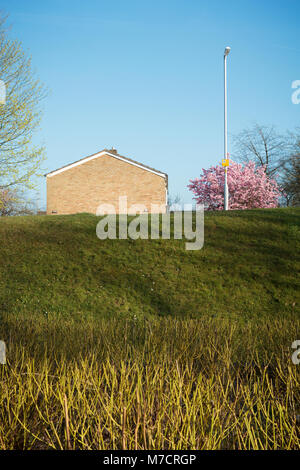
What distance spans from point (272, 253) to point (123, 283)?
4.85 m

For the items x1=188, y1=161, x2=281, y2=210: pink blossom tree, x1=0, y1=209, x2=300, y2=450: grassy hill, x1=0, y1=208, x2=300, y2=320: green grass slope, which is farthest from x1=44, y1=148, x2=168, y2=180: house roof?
x1=0, y1=208, x2=300, y2=320: green grass slope

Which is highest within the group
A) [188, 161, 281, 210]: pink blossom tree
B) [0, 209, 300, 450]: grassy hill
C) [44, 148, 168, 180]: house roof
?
[44, 148, 168, 180]: house roof

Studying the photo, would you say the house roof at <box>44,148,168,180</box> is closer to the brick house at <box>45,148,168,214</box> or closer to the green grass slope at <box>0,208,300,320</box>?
the brick house at <box>45,148,168,214</box>

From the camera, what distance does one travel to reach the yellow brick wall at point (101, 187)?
91.6ft

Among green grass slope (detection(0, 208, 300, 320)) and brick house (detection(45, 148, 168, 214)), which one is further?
brick house (detection(45, 148, 168, 214))

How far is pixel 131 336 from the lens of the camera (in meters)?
4.55

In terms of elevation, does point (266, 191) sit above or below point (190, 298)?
above

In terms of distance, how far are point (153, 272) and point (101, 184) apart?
1901cm

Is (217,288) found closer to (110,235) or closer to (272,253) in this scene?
(272,253)

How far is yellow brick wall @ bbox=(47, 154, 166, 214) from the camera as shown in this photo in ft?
91.6

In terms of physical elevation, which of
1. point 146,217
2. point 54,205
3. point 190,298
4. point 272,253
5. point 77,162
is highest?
point 77,162

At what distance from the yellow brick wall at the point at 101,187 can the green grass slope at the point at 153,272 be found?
14.5m

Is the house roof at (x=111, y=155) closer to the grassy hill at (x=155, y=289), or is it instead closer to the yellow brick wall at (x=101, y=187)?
the yellow brick wall at (x=101, y=187)

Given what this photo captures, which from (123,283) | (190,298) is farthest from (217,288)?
(123,283)
